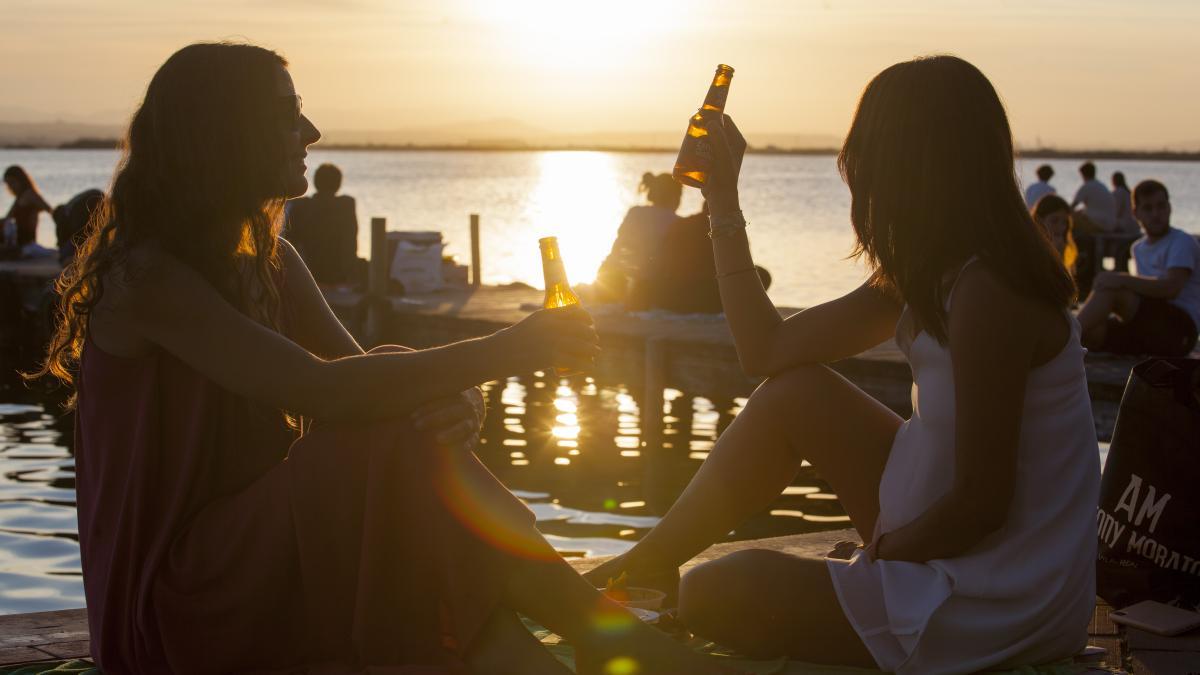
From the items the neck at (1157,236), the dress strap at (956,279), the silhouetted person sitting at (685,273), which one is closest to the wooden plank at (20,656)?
the dress strap at (956,279)

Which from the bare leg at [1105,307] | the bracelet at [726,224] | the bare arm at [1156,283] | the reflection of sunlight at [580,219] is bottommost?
the reflection of sunlight at [580,219]

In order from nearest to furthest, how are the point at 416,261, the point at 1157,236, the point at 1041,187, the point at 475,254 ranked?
the point at 1157,236 → the point at 416,261 → the point at 475,254 → the point at 1041,187

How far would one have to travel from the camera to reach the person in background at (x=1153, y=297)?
372 inches

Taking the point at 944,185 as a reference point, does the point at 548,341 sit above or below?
below

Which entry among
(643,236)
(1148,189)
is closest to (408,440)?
(1148,189)

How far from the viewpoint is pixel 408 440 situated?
114 inches

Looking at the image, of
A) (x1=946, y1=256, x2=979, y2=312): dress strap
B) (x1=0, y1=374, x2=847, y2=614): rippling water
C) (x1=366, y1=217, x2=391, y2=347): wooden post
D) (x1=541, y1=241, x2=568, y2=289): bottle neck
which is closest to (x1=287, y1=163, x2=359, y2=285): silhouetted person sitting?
(x1=366, y1=217, x2=391, y2=347): wooden post

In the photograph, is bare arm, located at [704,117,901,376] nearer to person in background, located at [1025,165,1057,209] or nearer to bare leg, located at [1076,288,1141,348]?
bare leg, located at [1076,288,1141,348]

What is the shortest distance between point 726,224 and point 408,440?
43.3 inches

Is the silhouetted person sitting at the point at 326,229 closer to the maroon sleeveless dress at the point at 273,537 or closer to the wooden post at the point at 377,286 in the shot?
the wooden post at the point at 377,286

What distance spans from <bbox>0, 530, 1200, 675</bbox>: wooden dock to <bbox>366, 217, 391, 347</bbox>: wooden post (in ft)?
32.8

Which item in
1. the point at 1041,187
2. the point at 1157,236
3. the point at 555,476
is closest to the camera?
the point at 1157,236

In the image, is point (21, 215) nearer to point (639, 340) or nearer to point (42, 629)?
point (639, 340)

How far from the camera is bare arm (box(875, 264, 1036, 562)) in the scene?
290cm
